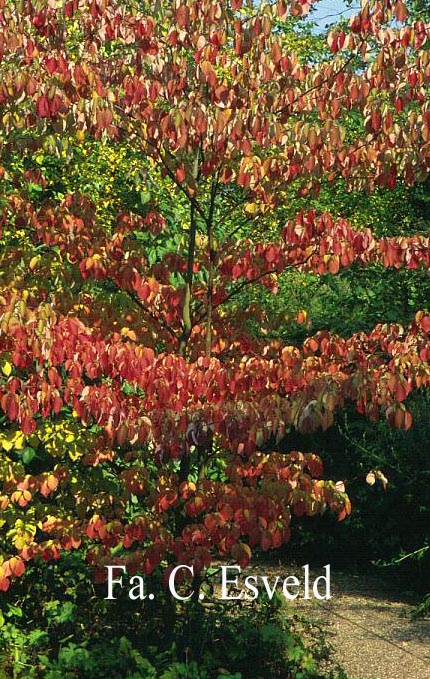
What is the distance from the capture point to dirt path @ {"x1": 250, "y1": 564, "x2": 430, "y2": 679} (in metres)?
5.28

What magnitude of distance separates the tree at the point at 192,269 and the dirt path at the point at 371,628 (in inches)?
52.2

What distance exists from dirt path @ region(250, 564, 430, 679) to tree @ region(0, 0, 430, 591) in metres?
1.33

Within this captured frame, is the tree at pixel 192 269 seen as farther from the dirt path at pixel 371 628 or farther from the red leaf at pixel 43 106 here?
the dirt path at pixel 371 628

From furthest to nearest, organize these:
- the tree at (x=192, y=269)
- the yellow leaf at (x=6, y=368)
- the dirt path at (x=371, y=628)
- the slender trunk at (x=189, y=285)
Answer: the dirt path at (x=371, y=628)
the slender trunk at (x=189, y=285)
the yellow leaf at (x=6, y=368)
the tree at (x=192, y=269)

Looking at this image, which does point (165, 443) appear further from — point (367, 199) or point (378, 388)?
point (367, 199)

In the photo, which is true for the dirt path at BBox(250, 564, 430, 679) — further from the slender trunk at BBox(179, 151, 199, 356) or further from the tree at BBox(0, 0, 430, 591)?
the slender trunk at BBox(179, 151, 199, 356)

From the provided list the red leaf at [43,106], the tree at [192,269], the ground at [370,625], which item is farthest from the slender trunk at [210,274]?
the ground at [370,625]

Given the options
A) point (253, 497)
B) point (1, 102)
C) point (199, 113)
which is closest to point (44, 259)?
point (1, 102)

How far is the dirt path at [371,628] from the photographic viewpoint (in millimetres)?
5281

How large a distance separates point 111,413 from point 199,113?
141 cm

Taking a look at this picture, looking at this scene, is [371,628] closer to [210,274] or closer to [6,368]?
[210,274]

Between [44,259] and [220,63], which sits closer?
[220,63]

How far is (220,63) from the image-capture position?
14.4 ft

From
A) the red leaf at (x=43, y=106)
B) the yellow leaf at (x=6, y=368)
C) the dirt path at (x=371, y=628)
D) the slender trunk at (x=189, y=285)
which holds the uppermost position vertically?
the red leaf at (x=43, y=106)
